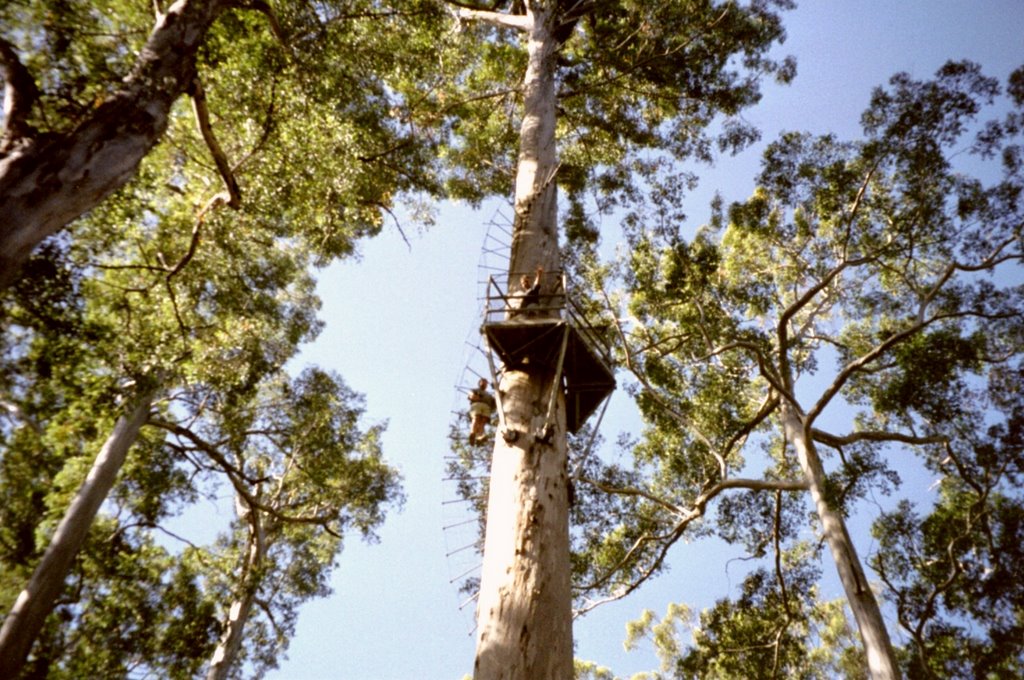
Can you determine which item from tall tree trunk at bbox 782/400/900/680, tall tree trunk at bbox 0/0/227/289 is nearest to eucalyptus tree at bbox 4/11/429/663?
tall tree trunk at bbox 0/0/227/289

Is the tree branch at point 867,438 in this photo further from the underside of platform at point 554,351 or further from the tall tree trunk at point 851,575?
the underside of platform at point 554,351

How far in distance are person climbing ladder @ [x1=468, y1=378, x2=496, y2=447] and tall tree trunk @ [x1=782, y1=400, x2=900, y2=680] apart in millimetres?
5951

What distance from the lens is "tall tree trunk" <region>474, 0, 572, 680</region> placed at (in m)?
3.26

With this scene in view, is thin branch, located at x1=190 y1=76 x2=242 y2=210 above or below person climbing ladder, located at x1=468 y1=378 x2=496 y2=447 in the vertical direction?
above

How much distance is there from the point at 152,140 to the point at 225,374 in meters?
6.50

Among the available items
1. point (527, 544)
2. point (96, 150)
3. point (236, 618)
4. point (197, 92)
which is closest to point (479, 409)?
point (527, 544)

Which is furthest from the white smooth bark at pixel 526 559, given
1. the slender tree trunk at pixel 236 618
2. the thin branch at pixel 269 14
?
the slender tree trunk at pixel 236 618

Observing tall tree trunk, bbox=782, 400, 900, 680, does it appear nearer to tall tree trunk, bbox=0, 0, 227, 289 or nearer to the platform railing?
the platform railing

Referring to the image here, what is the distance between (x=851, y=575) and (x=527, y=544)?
6.66 metres

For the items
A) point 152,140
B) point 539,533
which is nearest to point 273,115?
point 152,140

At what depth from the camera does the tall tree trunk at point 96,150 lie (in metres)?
3.44

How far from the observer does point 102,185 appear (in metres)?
4.08

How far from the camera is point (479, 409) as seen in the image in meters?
5.26

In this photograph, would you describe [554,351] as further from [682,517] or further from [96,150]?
[682,517]
